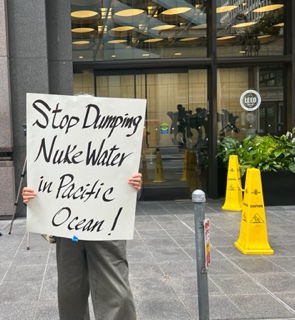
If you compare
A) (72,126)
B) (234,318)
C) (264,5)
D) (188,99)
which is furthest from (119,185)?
(264,5)

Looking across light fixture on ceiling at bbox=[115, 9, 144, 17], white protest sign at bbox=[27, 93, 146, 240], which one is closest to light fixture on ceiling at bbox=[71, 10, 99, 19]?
light fixture on ceiling at bbox=[115, 9, 144, 17]

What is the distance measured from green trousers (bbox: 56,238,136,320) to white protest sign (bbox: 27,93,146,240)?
0.13 metres

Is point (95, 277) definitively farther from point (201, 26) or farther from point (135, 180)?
point (201, 26)

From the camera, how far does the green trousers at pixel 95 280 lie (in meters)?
3.00

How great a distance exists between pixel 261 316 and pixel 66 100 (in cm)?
267

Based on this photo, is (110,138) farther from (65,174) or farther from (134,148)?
(65,174)

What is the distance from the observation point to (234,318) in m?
3.95

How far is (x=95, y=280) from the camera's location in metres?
3.04

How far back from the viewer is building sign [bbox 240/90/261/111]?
1049 cm

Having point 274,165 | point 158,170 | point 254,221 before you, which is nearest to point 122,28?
point 158,170

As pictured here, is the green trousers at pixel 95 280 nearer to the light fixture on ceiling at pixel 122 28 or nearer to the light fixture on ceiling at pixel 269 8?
the light fixture on ceiling at pixel 122 28

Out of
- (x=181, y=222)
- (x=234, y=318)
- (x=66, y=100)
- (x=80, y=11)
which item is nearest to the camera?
(x=66, y=100)

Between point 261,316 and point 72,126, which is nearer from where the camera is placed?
point 72,126

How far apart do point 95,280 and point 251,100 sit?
8.32m
